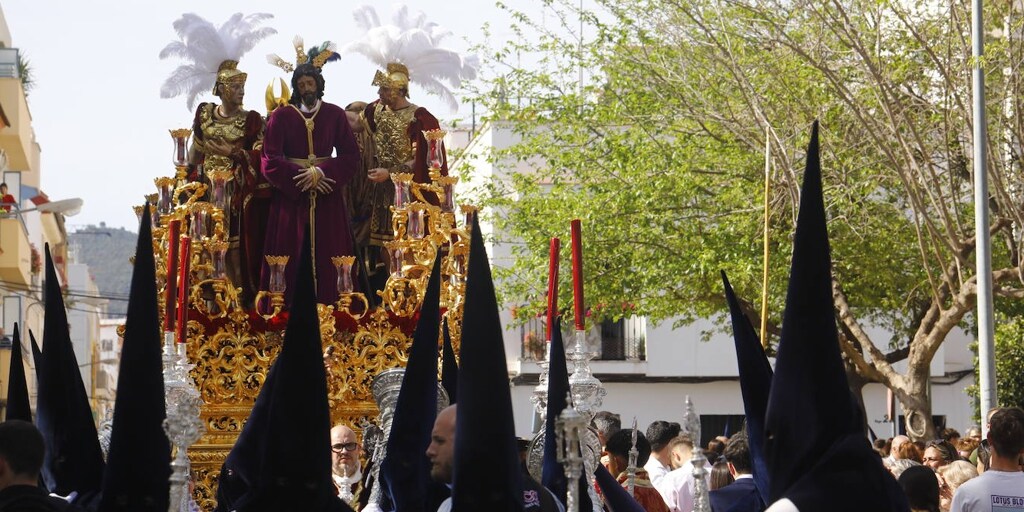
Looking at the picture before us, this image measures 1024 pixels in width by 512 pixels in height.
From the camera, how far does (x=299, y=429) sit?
6141 mm

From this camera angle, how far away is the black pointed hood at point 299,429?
612 centimetres

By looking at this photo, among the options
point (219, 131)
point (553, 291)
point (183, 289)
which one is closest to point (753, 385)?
point (553, 291)

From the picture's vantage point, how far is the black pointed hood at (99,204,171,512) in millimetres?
6133

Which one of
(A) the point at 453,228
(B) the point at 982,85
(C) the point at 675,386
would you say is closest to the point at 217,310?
(A) the point at 453,228

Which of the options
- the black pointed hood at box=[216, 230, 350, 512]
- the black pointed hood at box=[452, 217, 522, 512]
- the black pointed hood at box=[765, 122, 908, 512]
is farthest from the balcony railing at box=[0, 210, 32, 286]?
the black pointed hood at box=[765, 122, 908, 512]

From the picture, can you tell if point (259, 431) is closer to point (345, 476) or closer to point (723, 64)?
point (345, 476)

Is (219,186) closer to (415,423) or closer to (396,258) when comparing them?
(396,258)

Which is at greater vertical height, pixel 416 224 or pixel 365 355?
pixel 416 224

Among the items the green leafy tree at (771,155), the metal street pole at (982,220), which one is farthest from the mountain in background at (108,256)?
the metal street pole at (982,220)

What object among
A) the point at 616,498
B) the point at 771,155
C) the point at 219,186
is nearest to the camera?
the point at 616,498

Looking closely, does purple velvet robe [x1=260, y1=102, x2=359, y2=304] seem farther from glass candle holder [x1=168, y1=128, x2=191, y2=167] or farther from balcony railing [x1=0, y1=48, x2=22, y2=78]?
balcony railing [x1=0, y1=48, x2=22, y2=78]

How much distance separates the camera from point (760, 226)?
71.6 ft

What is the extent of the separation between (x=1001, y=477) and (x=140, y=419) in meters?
3.85

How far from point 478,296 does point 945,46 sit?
1316 centimetres
